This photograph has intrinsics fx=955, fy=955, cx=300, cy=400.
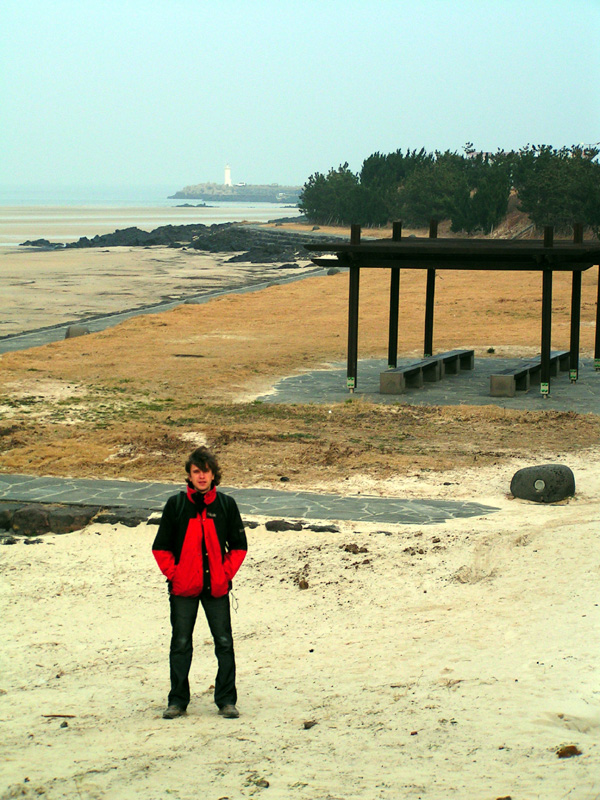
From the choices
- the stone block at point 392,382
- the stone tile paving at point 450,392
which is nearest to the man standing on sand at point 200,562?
the stone tile paving at point 450,392

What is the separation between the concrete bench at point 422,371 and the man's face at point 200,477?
32.9 feet

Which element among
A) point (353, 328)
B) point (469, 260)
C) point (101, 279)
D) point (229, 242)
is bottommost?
point (353, 328)

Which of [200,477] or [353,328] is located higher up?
[353,328]

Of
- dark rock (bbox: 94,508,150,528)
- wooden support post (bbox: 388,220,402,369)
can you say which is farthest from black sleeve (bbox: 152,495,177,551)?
wooden support post (bbox: 388,220,402,369)

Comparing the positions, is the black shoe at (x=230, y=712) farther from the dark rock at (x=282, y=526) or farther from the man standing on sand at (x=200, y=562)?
the dark rock at (x=282, y=526)

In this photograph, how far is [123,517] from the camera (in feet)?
27.7

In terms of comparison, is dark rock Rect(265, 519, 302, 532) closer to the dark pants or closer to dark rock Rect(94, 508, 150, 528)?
dark rock Rect(94, 508, 150, 528)

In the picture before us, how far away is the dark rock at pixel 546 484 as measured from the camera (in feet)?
28.9

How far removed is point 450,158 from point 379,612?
63927mm

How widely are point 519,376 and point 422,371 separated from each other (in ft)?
5.19

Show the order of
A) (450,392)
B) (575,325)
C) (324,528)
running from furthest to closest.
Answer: (575,325)
(450,392)
(324,528)

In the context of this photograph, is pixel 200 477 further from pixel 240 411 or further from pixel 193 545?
pixel 240 411

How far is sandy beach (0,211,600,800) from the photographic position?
4.38 m

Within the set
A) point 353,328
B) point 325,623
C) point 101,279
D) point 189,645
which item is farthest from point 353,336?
point 101,279
